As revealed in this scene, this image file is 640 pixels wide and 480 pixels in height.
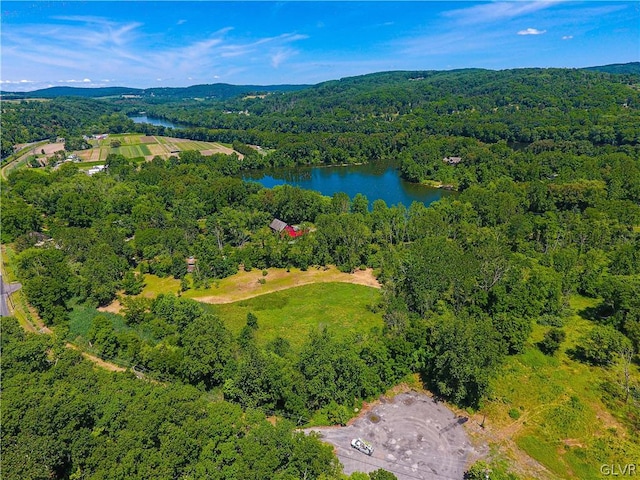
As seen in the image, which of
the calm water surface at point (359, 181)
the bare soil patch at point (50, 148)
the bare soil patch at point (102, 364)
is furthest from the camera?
the bare soil patch at point (50, 148)

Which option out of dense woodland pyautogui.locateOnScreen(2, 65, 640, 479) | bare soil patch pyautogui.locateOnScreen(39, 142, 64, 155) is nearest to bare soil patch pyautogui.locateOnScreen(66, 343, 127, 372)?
dense woodland pyautogui.locateOnScreen(2, 65, 640, 479)

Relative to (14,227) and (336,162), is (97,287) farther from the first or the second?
(336,162)

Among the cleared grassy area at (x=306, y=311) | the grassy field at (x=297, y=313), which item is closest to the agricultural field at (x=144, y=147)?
the grassy field at (x=297, y=313)

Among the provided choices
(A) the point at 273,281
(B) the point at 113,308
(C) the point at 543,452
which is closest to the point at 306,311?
(A) the point at 273,281

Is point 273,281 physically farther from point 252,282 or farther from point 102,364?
point 102,364

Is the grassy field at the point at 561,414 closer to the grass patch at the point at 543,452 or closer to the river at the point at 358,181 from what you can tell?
the grass patch at the point at 543,452

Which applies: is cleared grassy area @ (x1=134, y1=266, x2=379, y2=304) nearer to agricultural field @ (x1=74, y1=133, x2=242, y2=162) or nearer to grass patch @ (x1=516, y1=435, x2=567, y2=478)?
grass patch @ (x1=516, y1=435, x2=567, y2=478)

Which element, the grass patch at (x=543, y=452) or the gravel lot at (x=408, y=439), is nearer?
the gravel lot at (x=408, y=439)
